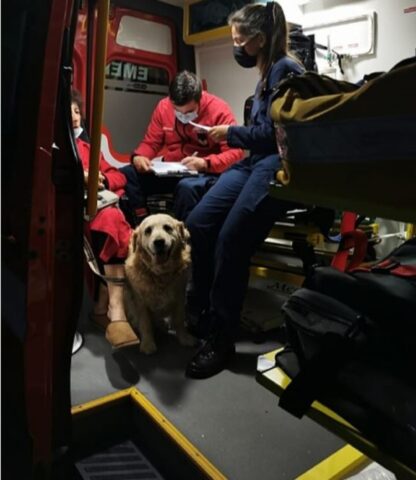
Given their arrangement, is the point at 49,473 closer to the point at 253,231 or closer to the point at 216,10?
the point at 253,231

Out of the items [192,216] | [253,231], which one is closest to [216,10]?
[192,216]

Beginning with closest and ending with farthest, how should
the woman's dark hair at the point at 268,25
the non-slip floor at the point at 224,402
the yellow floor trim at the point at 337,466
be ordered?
1. the yellow floor trim at the point at 337,466
2. the non-slip floor at the point at 224,402
3. the woman's dark hair at the point at 268,25

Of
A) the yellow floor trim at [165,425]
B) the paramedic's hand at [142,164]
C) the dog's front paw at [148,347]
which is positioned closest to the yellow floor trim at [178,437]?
the yellow floor trim at [165,425]

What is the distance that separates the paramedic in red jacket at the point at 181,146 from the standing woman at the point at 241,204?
1.38 ft

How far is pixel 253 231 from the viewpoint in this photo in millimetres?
1763

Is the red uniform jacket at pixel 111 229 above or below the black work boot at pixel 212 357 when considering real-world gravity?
above

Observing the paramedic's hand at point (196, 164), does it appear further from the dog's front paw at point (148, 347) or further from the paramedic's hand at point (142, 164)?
the dog's front paw at point (148, 347)

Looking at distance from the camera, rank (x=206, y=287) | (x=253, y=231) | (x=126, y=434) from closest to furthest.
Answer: (x=126, y=434)
(x=253, y=231)
(x=206, y=287)

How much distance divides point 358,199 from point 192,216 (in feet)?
4.54

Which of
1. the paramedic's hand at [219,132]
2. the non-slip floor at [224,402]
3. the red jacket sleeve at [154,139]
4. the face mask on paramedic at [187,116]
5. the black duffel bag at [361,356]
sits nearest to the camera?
the black duffel bag at [361,356]

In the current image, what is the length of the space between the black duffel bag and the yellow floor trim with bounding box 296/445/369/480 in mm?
483

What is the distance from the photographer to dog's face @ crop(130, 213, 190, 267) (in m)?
2.08

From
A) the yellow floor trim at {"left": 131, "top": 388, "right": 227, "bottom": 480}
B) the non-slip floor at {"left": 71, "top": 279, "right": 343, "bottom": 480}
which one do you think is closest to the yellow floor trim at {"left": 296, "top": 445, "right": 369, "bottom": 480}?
the non-slip floor at {"left": 71, "top": 279, "right": 343, "bottom": 480}

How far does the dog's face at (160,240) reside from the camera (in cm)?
208
